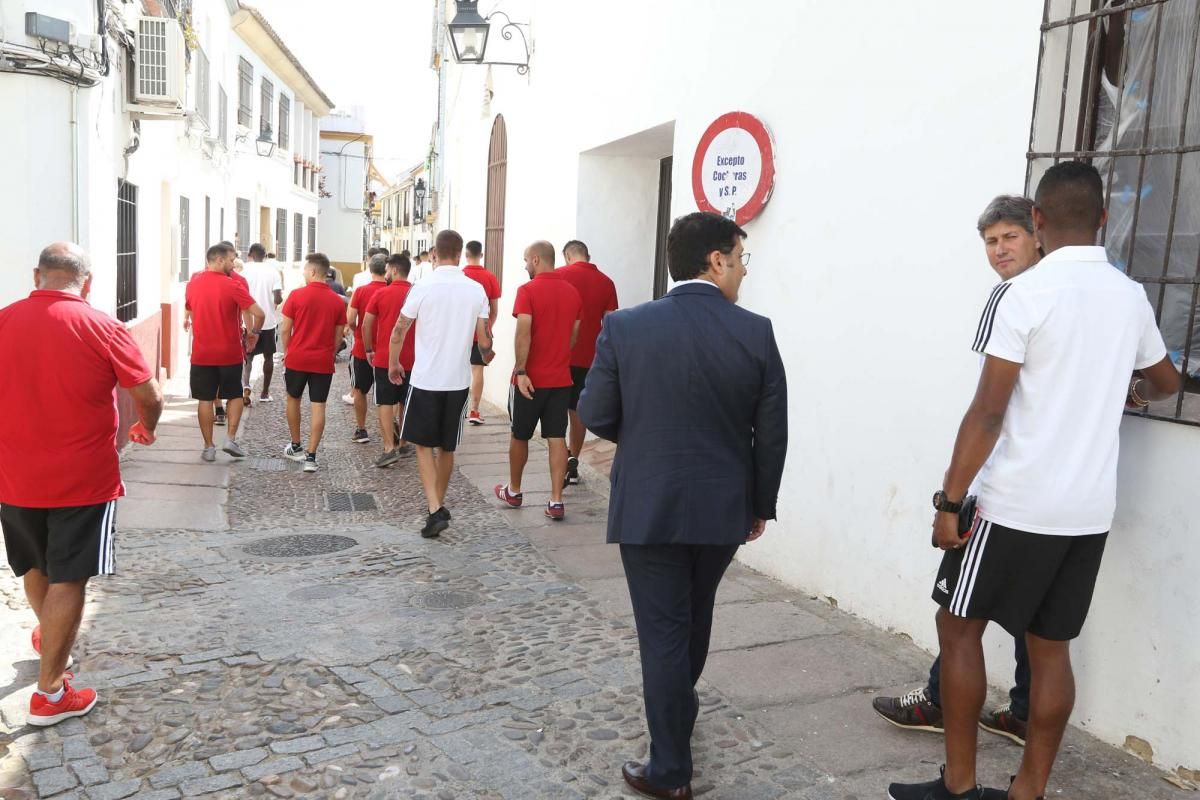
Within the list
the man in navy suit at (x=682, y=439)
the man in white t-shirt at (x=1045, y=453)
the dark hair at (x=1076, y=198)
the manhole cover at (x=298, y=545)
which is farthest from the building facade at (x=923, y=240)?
the manhole cover at (x=298, y=545)

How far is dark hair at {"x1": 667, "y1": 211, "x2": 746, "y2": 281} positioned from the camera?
307 cm

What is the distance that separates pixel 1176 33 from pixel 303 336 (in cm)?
673

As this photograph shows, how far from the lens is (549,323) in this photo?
22.2ft

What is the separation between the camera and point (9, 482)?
3.66 meters

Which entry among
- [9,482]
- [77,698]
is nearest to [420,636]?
[77,698]

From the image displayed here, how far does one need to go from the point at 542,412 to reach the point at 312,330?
8.68 ft

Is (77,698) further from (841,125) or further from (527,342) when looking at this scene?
(841,125)

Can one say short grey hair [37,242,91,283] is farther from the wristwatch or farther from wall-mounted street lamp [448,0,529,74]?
wall-mounted street lamp [448,0,529,74]

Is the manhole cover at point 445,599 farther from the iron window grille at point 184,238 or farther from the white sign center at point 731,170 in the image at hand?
the iron window grille at point 184,238

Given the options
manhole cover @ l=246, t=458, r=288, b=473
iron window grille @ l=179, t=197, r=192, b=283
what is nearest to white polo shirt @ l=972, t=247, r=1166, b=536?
manhole cover @ l=246, t=458, r=288, b=473

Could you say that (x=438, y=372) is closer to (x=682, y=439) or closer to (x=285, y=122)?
(x=682, y=439)

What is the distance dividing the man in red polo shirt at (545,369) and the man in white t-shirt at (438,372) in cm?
40

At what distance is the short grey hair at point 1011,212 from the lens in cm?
323

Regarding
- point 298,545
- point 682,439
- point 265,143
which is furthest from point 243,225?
point 682,439
